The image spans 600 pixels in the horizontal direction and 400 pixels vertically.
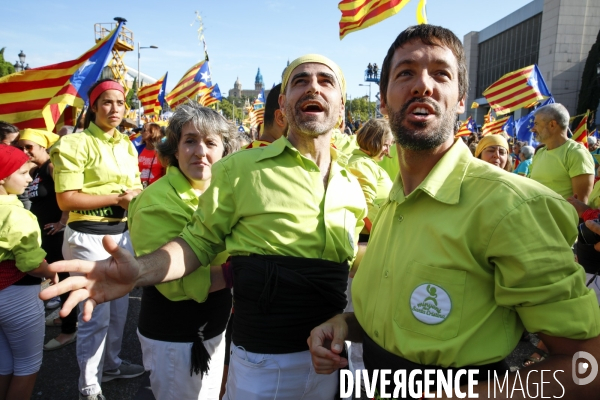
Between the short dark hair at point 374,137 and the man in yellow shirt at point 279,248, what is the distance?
1976 millimetres

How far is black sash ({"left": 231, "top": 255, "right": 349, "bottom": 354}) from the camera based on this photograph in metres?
1.83

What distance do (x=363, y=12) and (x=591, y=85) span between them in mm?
35394

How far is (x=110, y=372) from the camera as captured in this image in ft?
12.0

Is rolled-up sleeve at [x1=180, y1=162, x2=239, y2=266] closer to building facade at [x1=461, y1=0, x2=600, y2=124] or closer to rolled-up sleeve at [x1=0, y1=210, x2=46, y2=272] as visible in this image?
rolled-up sleeve at [x1=0, y1=210, x2=46, y2=272]

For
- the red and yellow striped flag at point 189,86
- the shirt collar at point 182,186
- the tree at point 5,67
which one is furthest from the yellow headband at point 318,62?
the tree at point 5,67

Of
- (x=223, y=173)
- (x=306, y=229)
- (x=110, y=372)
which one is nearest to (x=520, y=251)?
(x=306, y=229)

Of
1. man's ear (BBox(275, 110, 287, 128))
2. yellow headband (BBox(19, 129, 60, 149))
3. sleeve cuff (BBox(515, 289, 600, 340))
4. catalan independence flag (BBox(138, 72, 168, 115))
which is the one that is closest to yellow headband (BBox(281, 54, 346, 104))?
man's ear (BBox(275, 110, 287, 128))

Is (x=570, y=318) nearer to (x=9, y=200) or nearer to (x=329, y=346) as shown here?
(x=329, y=346)

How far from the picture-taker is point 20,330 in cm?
274

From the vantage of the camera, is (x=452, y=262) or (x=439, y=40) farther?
(x=439, y=40)

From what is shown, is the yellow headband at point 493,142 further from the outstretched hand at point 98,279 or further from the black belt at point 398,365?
the outstretched hand at point 98,279

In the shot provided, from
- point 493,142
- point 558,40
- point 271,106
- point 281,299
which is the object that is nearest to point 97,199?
point 271,106

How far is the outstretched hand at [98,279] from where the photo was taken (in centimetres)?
133

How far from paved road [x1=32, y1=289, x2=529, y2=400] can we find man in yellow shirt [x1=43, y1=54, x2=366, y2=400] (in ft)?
5.16
